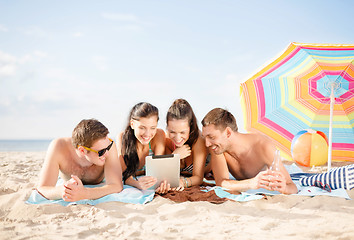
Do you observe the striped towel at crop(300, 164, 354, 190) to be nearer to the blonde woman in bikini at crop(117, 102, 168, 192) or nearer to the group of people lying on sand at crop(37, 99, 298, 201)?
the group of people lying on sand at crop(37, 99, 298, 201)

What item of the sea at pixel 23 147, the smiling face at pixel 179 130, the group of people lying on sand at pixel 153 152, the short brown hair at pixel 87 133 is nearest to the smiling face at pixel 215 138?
the group of people lying on sand at pixel 153 152

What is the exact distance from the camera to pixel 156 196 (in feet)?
12.7

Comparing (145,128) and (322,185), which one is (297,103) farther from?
(145,128)

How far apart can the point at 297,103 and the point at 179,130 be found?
325 cm

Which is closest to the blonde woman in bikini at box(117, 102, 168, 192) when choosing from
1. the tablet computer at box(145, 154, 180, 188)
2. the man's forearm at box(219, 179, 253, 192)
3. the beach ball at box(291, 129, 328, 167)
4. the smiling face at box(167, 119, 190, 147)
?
the tablet computer at box(145, 154, 180, 188)

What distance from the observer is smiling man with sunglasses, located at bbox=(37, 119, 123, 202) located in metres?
3.51

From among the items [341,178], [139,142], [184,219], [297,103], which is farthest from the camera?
[297,103]

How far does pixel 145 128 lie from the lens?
4.27 m

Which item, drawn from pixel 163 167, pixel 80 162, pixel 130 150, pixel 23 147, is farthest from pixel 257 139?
pixel 23 147

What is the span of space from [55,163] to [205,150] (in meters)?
2.17

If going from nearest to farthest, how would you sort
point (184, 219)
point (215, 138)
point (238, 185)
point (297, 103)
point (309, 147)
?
point (184, 219), point (238, 185), point (215, 138), point (297, 103), point (309, 147)

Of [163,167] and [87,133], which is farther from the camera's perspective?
[163,167]

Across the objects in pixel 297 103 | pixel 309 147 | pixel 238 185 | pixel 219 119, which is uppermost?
pixel 297 103

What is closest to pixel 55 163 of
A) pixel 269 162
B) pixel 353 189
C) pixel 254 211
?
pixel 254 211
